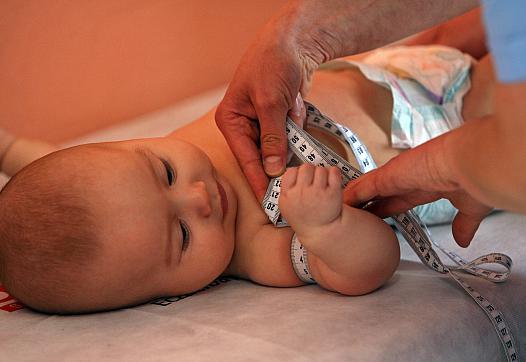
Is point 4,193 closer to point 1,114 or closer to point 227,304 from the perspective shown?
point 227,304

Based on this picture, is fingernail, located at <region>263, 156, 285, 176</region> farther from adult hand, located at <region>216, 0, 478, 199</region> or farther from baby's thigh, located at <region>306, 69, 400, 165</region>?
baby's thigh, located at <region>306, 69, 400, 165</region>

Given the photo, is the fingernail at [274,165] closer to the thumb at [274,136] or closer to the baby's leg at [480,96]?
the thumb at [274,136]

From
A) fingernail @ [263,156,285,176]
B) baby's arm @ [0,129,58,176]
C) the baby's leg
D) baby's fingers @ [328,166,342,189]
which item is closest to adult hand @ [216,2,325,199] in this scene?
fingernail @ [263,156,285,176]

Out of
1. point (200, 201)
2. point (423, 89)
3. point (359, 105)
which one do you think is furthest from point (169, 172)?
point (423, 89)

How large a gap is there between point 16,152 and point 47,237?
78 centimetres

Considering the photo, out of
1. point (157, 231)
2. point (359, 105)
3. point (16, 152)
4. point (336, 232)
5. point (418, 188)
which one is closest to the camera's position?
point (418, 188)

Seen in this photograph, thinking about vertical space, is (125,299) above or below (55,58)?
below

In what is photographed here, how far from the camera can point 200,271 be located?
1306mm

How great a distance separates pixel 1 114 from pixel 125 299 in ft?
3.85

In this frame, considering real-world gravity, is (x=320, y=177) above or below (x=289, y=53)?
below

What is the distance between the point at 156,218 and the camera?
49.4 inches

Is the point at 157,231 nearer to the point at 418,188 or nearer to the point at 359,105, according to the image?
the point at 418,188

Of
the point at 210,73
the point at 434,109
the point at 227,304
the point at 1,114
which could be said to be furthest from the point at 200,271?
the point at 210,73

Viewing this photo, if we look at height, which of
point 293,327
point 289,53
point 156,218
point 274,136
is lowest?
point 293,327
